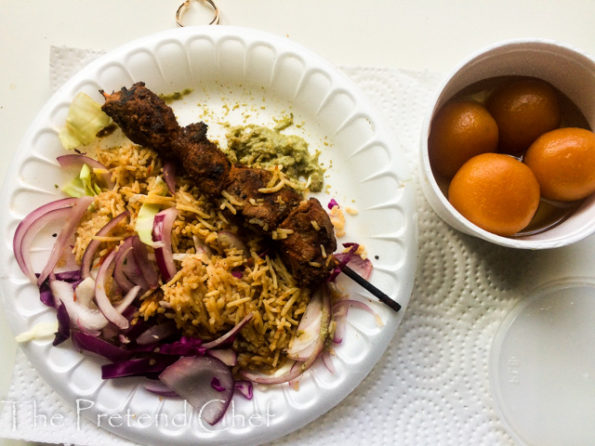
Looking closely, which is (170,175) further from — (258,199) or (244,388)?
(244,388)

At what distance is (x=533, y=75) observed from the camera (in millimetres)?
1911

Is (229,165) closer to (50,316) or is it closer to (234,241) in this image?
(234,241)

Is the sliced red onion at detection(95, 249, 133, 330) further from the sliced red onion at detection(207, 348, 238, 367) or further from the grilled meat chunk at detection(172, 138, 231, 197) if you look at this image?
the grilled meat chunk at detection(172, 138, 231, 197)

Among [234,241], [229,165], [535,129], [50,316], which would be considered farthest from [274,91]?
[50,316]

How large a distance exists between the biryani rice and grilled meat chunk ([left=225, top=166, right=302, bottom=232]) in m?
0.09

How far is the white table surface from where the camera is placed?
7.74 feet

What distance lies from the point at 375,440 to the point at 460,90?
5.27 feet

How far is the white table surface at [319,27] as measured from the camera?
2359 mm

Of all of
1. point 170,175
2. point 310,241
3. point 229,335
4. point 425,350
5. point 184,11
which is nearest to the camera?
point 310,241

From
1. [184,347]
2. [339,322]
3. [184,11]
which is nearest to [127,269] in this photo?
[184,347]

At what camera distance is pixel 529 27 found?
7.89ft

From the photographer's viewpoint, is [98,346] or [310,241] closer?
[310,241]

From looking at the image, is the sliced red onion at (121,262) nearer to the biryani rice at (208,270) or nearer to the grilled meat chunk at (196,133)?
the biryani rice at (208,270)

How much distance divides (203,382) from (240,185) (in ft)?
2.86
